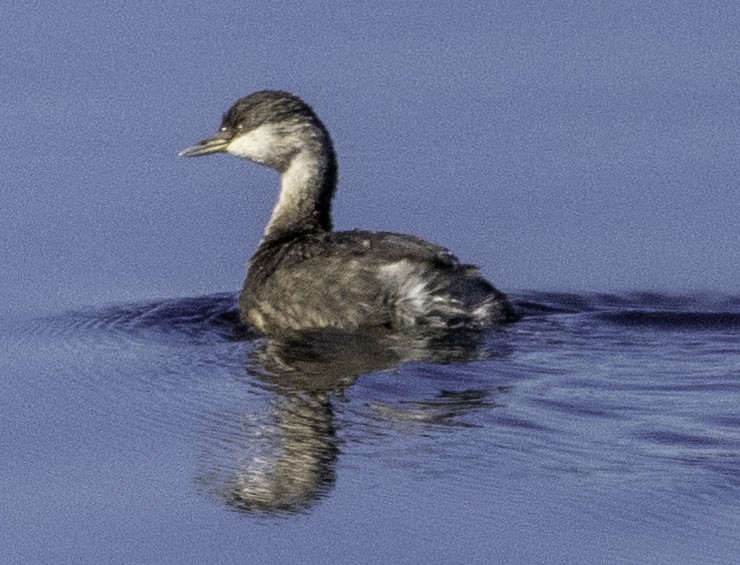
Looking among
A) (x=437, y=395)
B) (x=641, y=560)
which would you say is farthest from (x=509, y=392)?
(x=641, y=560)

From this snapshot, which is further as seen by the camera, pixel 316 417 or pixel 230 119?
pixel 230 119

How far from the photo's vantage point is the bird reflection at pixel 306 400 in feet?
Answer: 26.0

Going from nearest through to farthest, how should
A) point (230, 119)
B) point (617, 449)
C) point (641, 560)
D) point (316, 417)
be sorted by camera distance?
point (641, 560) → point (617, 449) → point (316, 417) → point (230, 119)

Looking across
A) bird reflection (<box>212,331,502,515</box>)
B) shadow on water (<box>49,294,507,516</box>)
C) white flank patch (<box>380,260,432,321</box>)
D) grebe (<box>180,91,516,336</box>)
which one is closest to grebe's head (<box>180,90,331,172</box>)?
grebe (<box>180,91,516,336</box>)

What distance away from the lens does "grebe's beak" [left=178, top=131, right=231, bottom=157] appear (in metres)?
11.5

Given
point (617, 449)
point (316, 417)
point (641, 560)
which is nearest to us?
point (641, 560)

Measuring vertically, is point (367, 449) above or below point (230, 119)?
below

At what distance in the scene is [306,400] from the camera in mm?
9117

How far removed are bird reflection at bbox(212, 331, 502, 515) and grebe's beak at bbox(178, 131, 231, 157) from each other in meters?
1.60

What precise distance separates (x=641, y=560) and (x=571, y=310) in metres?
3.76

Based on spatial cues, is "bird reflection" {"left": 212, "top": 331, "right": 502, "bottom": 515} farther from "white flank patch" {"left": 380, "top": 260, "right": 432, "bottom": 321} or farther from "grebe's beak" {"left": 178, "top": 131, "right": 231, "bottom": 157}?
"grebe's beak" {"left": 178, "top": 131, "right": 231, "bottom": 157}

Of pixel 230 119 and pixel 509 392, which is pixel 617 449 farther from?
pixel 230 119

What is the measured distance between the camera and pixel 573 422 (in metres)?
8.57

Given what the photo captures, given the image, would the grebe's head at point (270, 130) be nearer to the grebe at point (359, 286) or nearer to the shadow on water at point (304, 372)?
the grebe at point (359, 286)
